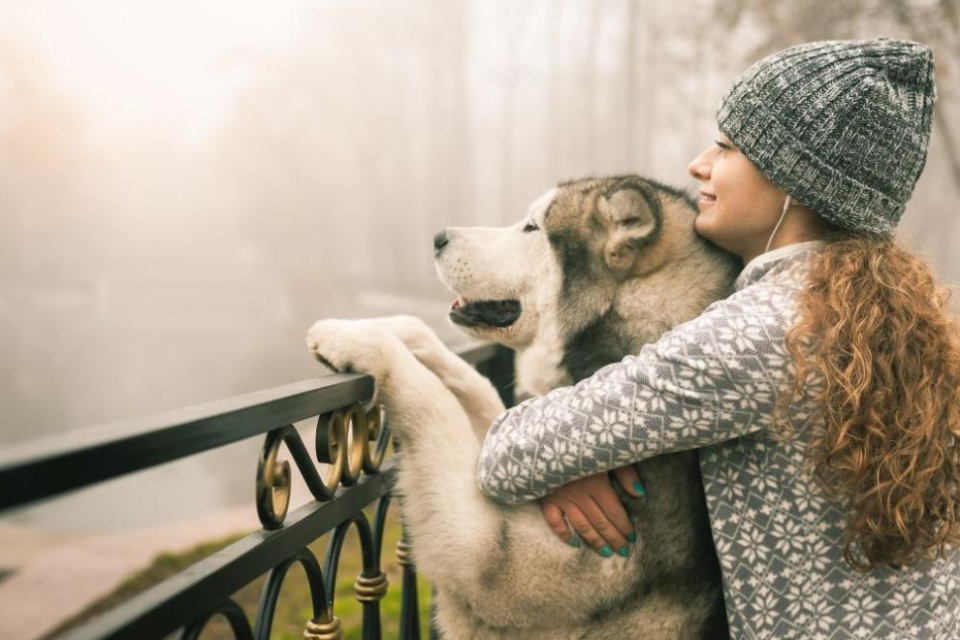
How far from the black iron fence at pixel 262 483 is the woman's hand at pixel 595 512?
415 millimetres

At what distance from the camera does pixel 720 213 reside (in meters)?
1.68

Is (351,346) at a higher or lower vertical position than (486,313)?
higher

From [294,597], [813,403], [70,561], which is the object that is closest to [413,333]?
[813,403]

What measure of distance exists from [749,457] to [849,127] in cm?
66

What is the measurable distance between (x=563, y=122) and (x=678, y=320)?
1122 cm

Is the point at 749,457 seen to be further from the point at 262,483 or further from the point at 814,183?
the point at 262,483

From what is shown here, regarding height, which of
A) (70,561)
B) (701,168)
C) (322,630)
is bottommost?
(70,561)

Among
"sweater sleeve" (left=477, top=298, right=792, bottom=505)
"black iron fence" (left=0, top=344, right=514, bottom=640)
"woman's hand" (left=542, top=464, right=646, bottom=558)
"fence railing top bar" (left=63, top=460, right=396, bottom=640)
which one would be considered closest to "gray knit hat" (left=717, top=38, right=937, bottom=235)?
"sweater sleeve" (left=477, top=298, right=792, bottom=505)

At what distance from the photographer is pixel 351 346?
1.62 meters

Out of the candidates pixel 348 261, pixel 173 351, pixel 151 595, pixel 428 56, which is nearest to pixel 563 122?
pixel 428 56

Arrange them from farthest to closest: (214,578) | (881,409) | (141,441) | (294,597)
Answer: (294,597), (881,409), (214,578), (141,441)

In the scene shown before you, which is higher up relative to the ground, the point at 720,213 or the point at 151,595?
the point at 720,213

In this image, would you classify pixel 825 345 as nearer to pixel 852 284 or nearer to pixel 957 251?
pixel 852 284

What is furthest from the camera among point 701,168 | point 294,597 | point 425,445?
point 294,597
